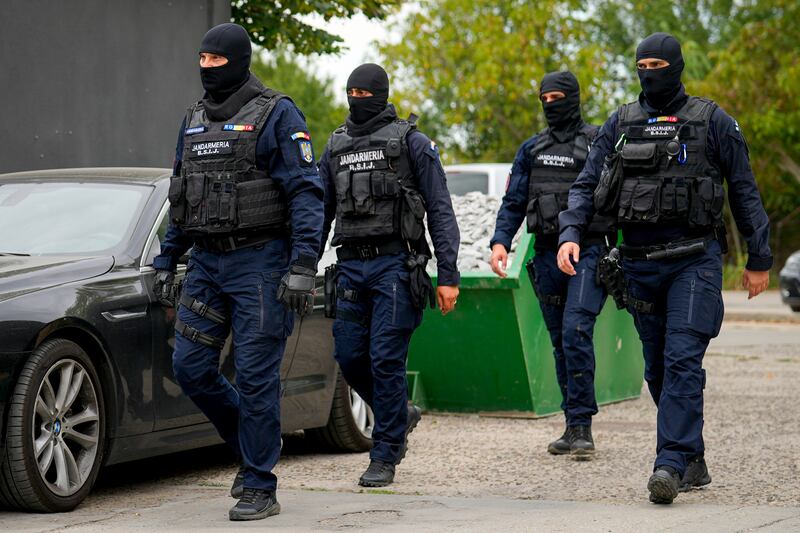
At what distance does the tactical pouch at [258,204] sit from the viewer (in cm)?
568

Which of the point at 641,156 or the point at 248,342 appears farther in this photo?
the point at 641,156

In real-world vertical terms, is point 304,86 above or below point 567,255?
above

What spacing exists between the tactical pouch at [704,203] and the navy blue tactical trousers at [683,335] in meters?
0.15

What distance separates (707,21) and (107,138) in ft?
131

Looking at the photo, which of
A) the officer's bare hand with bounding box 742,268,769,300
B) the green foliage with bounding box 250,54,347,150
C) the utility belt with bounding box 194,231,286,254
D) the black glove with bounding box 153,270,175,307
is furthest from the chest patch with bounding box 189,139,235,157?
the green foliage with bounding box 250,54,347,150

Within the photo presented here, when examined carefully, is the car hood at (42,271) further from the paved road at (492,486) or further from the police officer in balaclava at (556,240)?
the police officer in balaclava at (556,240)

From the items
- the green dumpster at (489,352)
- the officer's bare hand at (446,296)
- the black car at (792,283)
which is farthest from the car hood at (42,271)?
the black car at (792,283)

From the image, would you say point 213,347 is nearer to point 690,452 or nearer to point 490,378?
point 690,452

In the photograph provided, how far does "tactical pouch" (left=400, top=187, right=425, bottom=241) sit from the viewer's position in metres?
6.55

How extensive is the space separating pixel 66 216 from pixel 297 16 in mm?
7599

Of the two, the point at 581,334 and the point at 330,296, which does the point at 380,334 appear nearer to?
the point at 330,296

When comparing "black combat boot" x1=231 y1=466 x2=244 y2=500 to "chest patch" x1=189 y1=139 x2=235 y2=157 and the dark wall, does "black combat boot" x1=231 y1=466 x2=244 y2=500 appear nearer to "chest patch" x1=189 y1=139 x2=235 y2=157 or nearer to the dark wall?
"chest patch" x1=189 y1=139 x2=235 y2=157

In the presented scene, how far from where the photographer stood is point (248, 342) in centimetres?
566

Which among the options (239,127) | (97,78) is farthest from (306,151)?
(97,78)
